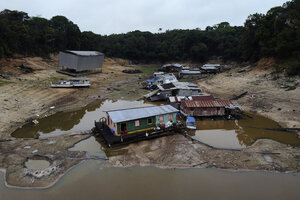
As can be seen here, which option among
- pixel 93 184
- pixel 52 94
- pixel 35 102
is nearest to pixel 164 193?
pixel 93 184

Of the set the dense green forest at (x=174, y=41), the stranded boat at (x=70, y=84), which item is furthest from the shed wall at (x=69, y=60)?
the dense green forest at (x=174, y=41)

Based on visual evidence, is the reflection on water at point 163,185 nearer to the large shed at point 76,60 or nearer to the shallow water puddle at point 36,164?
the shallow water puddle at point 36,164

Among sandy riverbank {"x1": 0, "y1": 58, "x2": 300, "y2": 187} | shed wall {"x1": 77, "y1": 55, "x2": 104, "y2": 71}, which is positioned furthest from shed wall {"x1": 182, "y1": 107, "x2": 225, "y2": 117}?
shed wall {"x1": 77, "y1": 55, "x2": 104, "y2": 71}

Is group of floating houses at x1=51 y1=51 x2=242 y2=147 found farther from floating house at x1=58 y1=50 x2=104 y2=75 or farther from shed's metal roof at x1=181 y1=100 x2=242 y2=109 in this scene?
floating house at x1=58 y1=50 x2=104 y2=75

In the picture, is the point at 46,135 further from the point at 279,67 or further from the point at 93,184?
the point at 279,67

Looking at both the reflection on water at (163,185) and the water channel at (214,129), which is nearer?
the reflection on water at (163,185)

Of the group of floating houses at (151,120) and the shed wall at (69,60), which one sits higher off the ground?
the shed wall at (69,60)

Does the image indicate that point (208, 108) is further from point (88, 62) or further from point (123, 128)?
point (88, 62)

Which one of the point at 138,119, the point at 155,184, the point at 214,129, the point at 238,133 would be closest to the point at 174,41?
the point at 214,129
